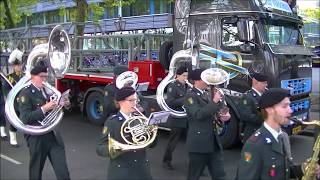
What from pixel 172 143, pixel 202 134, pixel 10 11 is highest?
pixel 10 11

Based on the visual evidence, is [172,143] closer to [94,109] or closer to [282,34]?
[282,34]

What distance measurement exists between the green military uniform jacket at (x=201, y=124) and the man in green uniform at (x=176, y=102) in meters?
1.67

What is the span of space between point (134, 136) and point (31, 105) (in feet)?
6.75

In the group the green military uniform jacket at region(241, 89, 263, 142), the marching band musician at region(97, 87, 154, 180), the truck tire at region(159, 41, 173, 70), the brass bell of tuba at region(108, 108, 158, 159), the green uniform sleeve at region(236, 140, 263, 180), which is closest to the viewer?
the green uniform sleeve at region(236, 140, 263, 180)

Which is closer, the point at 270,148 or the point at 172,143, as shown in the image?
the point at 270,148

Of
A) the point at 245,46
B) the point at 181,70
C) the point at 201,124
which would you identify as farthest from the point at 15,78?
the point at 201,124

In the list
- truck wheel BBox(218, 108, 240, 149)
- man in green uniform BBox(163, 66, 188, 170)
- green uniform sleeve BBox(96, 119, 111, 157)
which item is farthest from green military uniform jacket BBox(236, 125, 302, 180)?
truck wheel BBox(218, 108, 240, 149)

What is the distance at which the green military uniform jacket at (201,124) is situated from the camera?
5.66 metres

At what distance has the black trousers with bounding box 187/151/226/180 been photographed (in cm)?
567

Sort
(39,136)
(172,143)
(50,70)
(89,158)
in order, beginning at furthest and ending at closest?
(89,158) < (172,143) < (50,70) < (39,136)

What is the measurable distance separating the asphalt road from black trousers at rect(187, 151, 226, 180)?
1487 mm

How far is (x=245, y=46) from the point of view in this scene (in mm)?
8680

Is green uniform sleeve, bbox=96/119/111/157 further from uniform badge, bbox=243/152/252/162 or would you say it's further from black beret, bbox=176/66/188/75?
black beret, bbox=176/66/188/75

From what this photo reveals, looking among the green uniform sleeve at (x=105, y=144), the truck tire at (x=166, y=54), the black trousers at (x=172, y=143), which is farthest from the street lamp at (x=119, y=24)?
the green uniform sleeve at (x=105, y=144)
